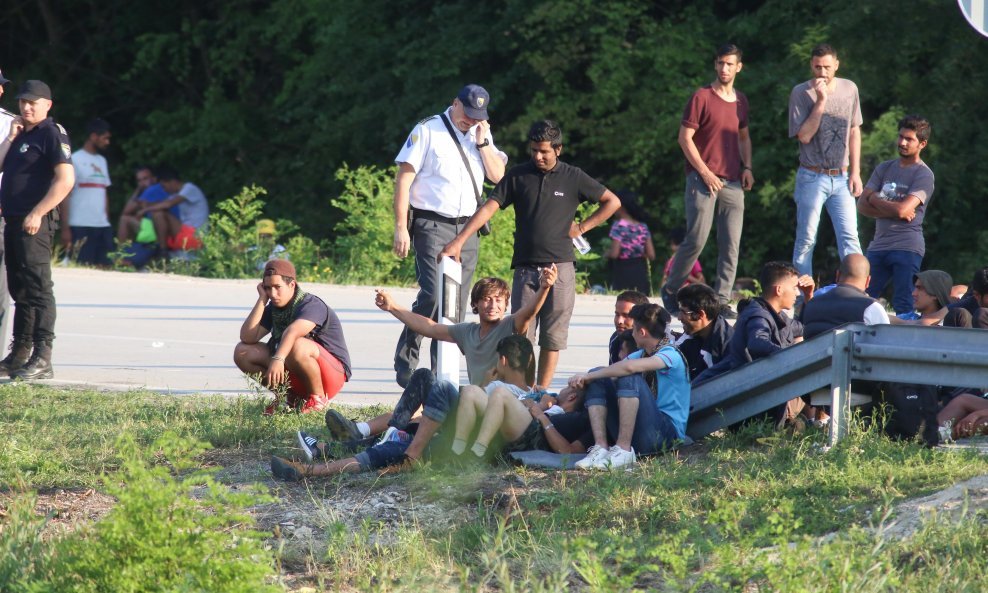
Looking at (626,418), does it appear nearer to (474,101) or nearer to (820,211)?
(474,101)

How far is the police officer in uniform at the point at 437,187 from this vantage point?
9.18 meters

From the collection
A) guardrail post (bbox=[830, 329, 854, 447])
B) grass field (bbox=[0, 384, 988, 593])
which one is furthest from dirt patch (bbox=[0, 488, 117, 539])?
guardrail post (bbox=[830, 329, 854, 447])

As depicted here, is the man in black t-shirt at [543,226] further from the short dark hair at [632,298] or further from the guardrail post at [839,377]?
the guardrail post at [839,377]

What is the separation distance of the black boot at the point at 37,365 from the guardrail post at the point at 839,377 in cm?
563

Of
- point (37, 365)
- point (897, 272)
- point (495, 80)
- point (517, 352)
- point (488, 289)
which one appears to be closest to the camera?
point (517, 352)

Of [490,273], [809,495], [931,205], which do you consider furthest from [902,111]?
[809,495]

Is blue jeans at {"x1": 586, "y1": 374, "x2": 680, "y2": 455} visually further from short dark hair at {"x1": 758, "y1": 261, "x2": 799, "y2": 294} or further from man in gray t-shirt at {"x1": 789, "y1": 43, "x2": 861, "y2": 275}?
man in gray t-shirt at {"x1": 789, "y1": 43, "x2": 861, "y2": 275}

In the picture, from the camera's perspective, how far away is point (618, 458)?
24.2ft

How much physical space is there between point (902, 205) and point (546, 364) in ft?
10.2

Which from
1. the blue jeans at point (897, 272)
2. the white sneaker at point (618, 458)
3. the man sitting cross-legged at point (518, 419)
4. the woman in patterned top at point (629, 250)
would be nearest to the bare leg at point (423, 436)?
the man sitting cross-legged at point (518, 419)

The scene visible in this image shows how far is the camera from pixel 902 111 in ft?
60.4

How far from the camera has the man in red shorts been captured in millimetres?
8914

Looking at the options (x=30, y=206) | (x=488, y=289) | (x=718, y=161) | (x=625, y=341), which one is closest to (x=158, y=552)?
(x=488, y=289)

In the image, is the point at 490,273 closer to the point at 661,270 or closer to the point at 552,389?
the point at 661,270
